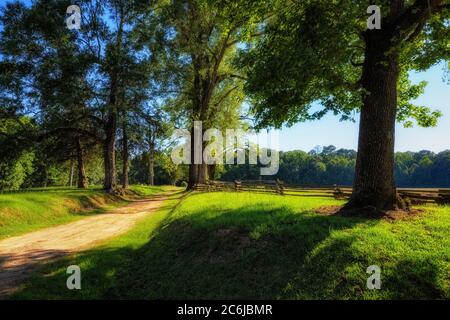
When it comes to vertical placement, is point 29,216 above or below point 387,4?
below

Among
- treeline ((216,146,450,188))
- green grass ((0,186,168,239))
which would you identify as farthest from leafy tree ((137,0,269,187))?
treeline ((216,146,450,188))

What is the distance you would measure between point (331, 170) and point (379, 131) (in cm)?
15223

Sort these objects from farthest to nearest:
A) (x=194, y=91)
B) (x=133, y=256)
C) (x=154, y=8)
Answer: (x=194, y=91), (x=154, y=8), (x=133, y=256)

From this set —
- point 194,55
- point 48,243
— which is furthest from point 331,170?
point 48,243

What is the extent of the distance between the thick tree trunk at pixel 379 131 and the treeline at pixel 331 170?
12045 centimetres

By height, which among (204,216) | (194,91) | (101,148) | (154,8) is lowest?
(204,216)

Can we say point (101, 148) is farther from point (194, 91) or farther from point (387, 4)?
point (387, 4)

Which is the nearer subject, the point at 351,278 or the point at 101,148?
the point at 351,278

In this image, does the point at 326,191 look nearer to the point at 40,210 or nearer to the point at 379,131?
the point at 379,131

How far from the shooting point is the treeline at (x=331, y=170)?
132288 millimetres

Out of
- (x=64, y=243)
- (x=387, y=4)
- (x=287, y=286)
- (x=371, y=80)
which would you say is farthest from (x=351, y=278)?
(x=64, y=243)

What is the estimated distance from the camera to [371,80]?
1200 centimetres

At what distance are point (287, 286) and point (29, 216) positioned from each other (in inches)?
629

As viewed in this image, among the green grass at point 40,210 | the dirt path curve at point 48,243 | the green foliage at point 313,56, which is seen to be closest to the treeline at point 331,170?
the green grass at point 40,210
